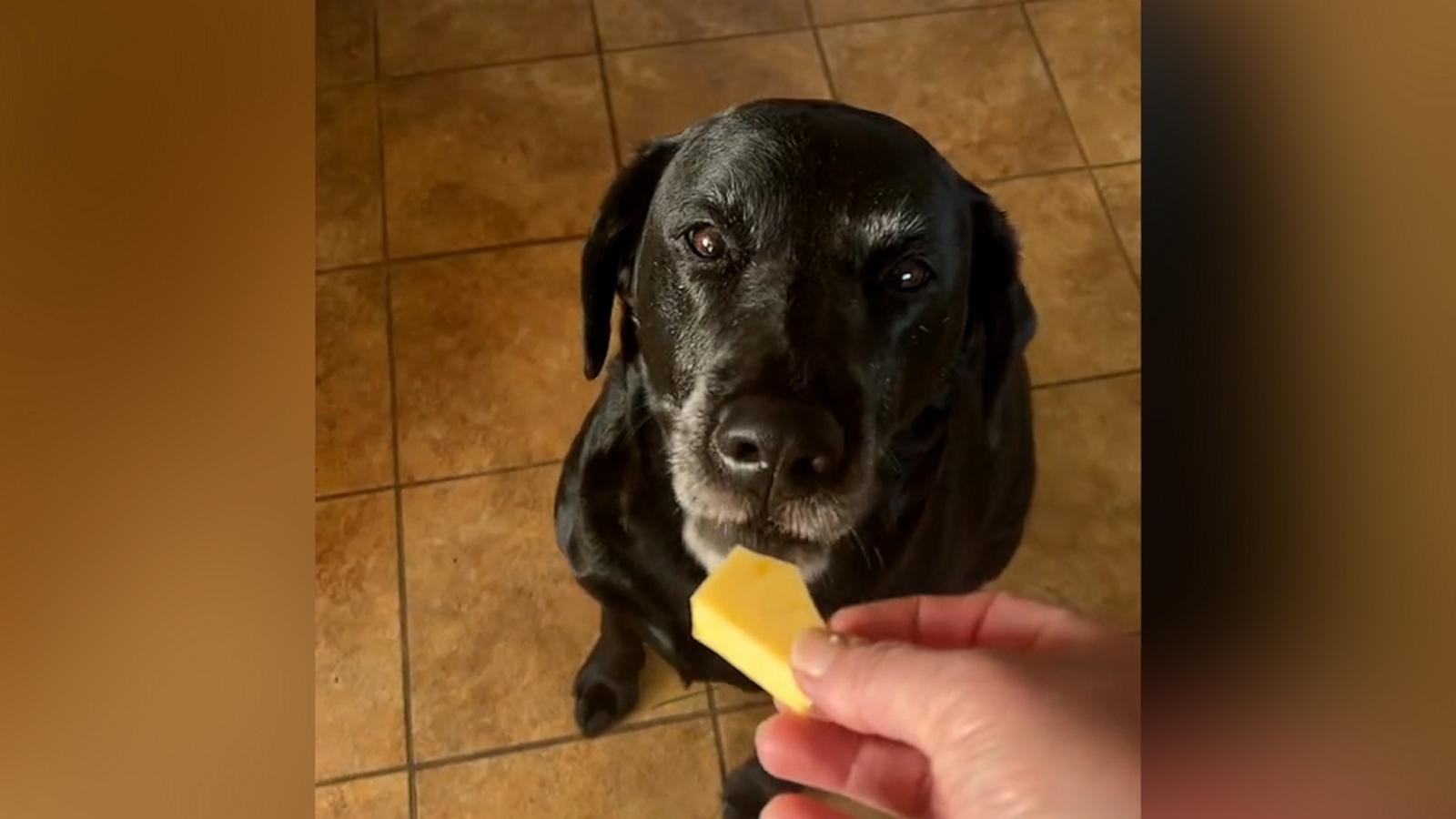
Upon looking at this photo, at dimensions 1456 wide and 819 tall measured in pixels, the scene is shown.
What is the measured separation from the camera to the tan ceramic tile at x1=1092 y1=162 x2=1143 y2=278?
2.05 meters

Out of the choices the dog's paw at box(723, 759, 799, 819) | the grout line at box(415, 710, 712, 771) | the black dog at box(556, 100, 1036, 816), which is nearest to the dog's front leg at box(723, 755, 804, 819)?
the dog's paw at box(723, 759, 799, 819)

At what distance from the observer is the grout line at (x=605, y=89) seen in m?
2.10

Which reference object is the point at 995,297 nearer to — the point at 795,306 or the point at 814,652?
the point at 795,306

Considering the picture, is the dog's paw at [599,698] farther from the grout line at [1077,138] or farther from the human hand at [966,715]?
the grout line at [1077,138]

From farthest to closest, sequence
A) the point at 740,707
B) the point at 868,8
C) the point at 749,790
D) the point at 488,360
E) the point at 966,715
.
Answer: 1. the point at 868,8
2. the point at 488,360
3. the point at 740,707
4. the point at 749,790
5. the point at 966,715

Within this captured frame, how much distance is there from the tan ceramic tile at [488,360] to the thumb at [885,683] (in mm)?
1066

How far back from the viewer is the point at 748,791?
155cm

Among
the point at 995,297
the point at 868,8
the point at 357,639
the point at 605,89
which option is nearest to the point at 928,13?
the point at 868,8

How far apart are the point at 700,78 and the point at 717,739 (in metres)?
1.21

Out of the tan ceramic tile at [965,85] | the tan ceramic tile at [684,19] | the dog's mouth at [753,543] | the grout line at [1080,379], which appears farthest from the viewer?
the tan ceramic tile at [684,19]

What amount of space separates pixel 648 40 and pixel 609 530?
1.25 m
